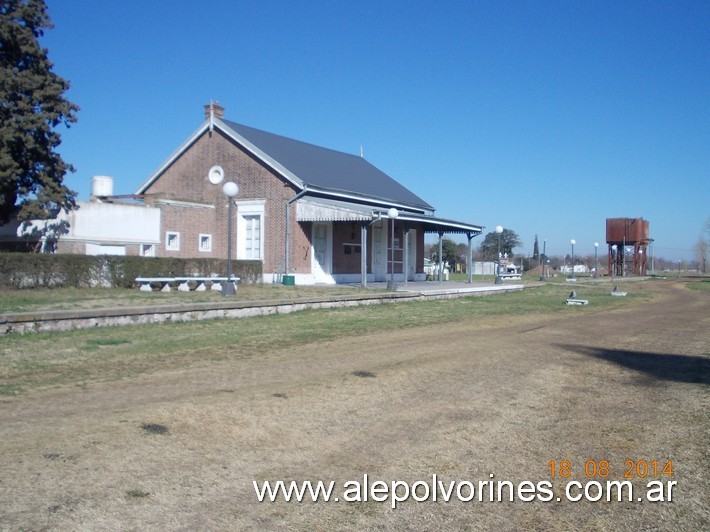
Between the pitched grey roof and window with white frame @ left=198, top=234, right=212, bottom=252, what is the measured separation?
14.3 feet

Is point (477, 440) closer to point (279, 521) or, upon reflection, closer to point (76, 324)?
point (279, 521)

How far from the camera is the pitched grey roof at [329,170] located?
27094 mm

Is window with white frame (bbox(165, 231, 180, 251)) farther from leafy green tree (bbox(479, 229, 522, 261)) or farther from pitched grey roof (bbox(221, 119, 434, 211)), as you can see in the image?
leafy green tree (bbox(479, 229, 522, 261))

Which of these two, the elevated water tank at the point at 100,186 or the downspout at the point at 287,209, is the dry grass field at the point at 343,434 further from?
the elevated water tank at the point at 100,186

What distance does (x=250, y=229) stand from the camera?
27562 millimetres

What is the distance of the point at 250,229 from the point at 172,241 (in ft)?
10.5

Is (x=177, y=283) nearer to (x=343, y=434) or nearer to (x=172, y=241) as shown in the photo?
(x=172, y=241)

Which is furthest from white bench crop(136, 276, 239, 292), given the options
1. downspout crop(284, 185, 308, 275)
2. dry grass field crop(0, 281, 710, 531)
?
dry grass field crop(0, 281, 710, 531)

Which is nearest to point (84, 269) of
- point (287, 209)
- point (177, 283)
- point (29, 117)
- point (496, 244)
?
point (177, 283)

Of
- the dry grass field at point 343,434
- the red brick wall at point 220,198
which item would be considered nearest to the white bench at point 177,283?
the red brick wall at point 220,198

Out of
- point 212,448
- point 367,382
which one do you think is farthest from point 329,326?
point 212,448

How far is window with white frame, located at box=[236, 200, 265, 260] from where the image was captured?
27.0 metres

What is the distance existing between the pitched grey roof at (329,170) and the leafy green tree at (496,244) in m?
48.1

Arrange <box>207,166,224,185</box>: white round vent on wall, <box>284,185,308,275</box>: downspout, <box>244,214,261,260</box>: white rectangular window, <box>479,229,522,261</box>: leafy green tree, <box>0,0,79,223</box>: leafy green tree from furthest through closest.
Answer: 1. <box>479,229,522,261</box>: leafy green tree
2. <box>207,166,224,185</box>: white round vent on wall
3. <box>244,214,261,260</box>: white rectangular window
4. <box>284,185,308,275</box>: downspout
5. <box>0,0,79,223</box>: leafy green tree
